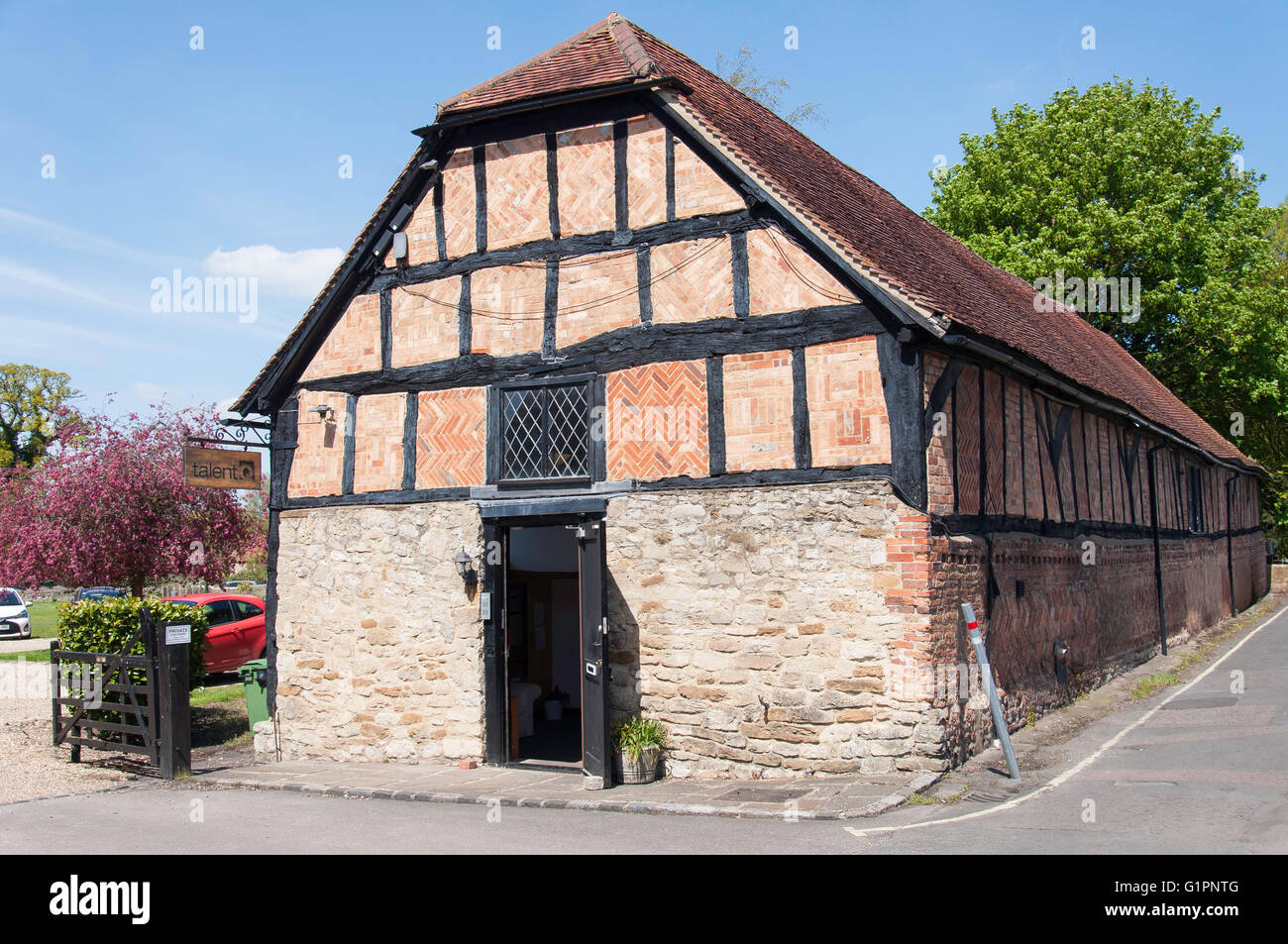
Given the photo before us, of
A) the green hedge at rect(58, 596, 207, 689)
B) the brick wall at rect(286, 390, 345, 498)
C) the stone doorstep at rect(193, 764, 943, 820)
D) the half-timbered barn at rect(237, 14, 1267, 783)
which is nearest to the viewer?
the stone doorstep at rect(193, 764, 943, 820)

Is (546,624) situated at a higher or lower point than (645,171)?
lower

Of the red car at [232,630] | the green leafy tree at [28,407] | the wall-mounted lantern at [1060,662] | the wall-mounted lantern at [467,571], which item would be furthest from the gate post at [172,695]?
the green leafy tree at [28,407]

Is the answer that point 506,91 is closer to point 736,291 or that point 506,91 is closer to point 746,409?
point 736,291

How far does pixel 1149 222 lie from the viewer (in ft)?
90.3

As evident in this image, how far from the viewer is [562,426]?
11.9 metres

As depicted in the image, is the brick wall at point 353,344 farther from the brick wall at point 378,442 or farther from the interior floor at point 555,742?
the interior floor at point 555,742

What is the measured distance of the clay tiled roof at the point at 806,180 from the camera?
1059 centimetres

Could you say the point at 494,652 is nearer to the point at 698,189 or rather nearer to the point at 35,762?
the point at 698,189

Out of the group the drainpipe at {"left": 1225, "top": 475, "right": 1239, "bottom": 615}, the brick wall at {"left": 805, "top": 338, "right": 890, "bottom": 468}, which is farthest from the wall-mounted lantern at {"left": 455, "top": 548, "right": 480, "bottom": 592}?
the drainpipe at {"left": 1225, "top": 475, "right": 1239, "bottom": 615}

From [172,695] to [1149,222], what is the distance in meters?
25.7

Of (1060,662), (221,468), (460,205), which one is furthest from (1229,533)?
(221,468)

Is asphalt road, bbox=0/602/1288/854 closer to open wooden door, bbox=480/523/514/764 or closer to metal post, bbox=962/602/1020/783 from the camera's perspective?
metal post, bbox=962/602/1020/783

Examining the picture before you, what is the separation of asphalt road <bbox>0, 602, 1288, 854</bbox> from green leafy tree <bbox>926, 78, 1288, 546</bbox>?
63.1ft

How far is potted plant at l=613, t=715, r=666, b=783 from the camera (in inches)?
413
